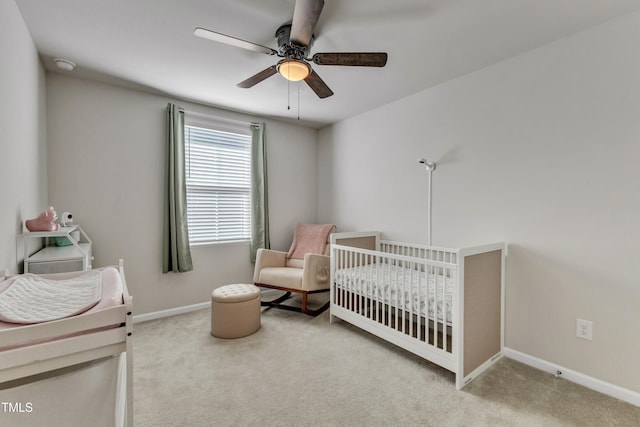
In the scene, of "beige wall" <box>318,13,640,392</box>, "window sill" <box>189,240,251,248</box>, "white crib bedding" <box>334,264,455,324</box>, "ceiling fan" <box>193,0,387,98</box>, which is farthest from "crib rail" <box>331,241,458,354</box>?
"ceiling fan" <box>193,0,387,98</box>

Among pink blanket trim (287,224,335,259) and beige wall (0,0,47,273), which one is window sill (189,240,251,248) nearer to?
pink blanket trim (287,224,335,259)

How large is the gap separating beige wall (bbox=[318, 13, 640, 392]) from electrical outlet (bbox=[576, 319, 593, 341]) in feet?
0.09

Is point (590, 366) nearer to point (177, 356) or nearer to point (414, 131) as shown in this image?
point (414, 131)

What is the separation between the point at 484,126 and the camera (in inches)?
92.0

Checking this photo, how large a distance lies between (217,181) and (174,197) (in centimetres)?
55

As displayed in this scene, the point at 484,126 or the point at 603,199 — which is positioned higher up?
the point at 484,126

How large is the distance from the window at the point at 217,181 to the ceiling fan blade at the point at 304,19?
6.53 feet

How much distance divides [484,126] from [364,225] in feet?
5.35

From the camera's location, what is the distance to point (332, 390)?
1.79 meters

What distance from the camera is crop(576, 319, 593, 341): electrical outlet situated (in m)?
1.84

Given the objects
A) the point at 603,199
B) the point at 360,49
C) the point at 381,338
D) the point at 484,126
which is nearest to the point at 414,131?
the point at 484,126

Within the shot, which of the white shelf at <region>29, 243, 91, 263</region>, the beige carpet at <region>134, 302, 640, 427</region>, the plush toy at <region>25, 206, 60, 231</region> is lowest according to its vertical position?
the beige carpet at <region>134, 302, 640, 427</region>

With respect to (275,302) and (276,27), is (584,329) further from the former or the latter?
(276,27)

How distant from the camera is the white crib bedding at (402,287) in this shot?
1.98 metres
